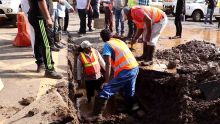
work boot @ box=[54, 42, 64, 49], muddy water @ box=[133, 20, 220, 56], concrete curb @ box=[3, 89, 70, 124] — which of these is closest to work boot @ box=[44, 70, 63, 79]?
concrete curb @ box=[3, 89, 70, 124]

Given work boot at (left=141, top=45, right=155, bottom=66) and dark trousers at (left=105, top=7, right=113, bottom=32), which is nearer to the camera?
work boot at (left=141, top=45, right=155, bottom=66)

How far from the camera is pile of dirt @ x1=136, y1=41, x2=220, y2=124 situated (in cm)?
657

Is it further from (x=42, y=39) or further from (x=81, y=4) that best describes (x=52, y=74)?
(x=81, y=4)

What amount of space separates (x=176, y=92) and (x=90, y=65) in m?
1.95

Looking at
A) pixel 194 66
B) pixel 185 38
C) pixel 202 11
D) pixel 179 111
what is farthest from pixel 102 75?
pixel 202 11

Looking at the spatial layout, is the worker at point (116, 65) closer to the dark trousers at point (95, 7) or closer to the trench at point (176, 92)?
the trench at point (176, 92)

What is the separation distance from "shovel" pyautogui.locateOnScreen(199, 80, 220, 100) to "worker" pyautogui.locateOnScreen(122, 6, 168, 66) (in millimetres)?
2657

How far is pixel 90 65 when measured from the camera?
348 inches

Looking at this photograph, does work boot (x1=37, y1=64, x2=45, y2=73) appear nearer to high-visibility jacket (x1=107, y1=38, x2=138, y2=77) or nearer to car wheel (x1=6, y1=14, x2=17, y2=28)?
high-visibility jacket (x1=107, y1=38, x2=138, y2=77)

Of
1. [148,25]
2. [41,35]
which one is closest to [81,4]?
[148,25]

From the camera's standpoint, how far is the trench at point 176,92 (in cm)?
671

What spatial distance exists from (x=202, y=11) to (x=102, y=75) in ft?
51.6

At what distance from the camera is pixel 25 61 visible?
29.8 feet

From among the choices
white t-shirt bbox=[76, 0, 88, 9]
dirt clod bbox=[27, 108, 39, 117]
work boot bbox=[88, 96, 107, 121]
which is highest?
white t-shirt bbox=[76, 0, 88, 9]
